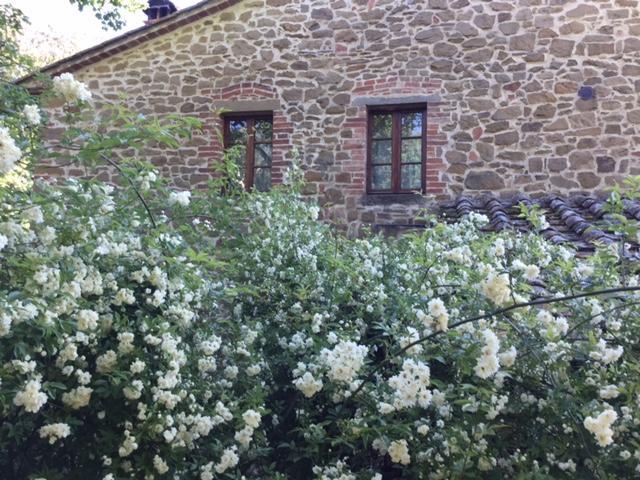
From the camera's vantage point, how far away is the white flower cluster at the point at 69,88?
2.83 metres

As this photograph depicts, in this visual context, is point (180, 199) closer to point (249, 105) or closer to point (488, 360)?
point (488, 360)

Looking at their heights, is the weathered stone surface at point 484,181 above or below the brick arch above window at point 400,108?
below

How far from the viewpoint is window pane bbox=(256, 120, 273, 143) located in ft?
28.0

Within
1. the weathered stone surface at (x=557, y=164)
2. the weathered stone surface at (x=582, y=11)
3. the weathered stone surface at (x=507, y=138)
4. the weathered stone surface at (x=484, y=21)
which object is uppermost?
the weathered stone surface at (x=582, y=11)

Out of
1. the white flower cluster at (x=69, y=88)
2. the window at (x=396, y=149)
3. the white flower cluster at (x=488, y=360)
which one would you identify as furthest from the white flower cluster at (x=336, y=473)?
the window at (x=396, y=149)

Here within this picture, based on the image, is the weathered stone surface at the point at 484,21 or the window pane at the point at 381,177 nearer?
the weathered stone surface at the point at 484,21

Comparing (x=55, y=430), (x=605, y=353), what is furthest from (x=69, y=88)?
(x=605, y=353)

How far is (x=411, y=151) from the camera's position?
8.11m

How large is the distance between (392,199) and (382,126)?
0.95 metres

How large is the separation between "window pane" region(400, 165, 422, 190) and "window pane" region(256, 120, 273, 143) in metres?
1.75

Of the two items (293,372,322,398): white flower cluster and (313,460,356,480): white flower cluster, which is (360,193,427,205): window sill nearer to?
(293,372,322,398): white flower cluster

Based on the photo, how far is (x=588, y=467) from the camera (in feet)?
8.26

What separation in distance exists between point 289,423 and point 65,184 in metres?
1.57

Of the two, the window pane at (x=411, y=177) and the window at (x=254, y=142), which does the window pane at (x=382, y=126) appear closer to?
the window pane at (x=411, y=177)
